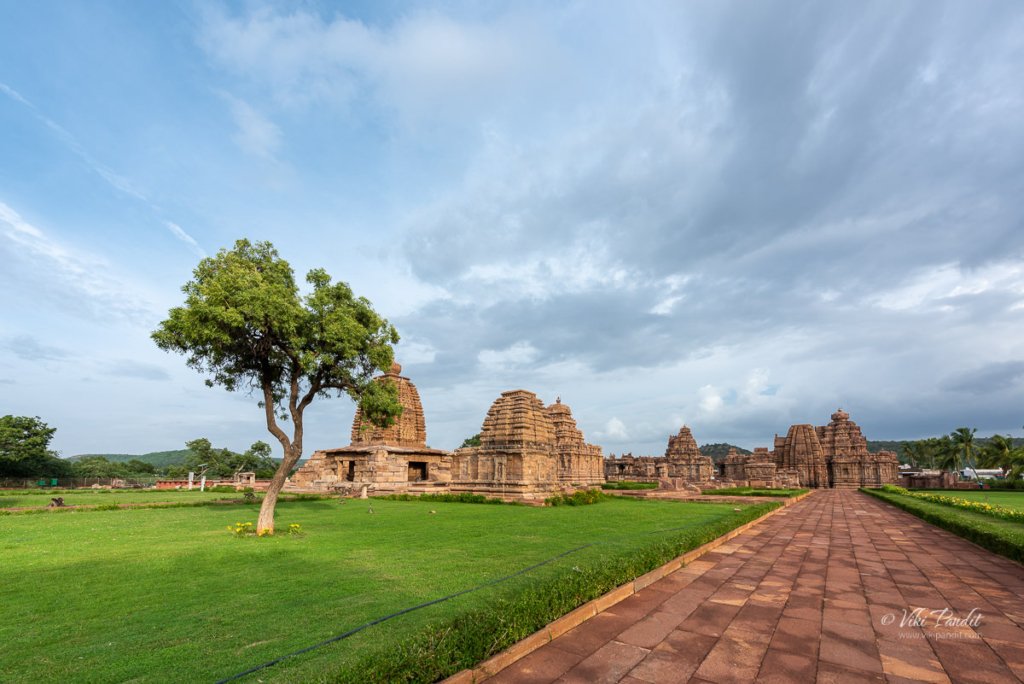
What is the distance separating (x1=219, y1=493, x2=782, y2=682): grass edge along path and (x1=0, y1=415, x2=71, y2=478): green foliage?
172ft

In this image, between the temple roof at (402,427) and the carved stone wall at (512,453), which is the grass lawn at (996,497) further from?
the temple roof at (402,427)

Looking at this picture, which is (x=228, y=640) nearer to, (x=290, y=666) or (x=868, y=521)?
(x=290, y=666)

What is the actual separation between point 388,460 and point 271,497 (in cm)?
2301

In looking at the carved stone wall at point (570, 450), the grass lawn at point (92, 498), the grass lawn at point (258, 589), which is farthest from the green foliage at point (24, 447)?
the carved stone wall at point (570, 450)

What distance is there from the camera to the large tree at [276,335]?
13469 millimetres

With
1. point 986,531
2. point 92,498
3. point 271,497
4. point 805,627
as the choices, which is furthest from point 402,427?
point 805,627

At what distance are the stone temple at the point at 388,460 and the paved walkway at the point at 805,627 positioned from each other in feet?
88.6

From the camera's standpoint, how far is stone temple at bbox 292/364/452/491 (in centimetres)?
3550

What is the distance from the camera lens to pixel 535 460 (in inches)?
1186

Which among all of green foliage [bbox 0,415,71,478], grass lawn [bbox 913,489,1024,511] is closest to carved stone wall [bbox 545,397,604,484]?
grass lawn [bbox 913,489,1024,511]

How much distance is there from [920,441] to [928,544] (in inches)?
3816

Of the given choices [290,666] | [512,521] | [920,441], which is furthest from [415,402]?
[920,441]

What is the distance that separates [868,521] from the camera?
737 inches

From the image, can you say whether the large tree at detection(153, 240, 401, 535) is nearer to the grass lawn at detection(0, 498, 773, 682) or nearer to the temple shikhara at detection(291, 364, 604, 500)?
the grass lawn at detection(0, 498, 773, 682)
